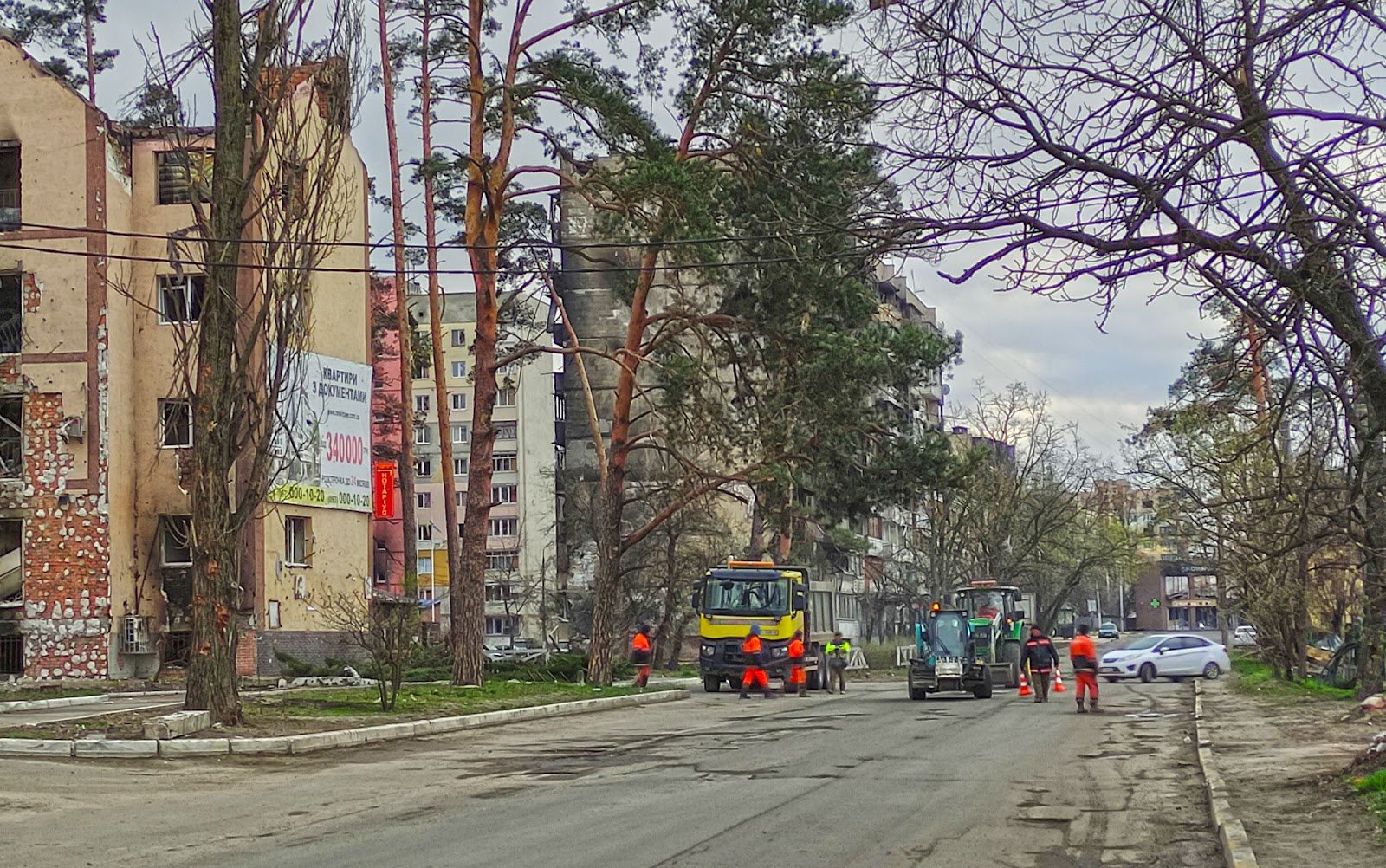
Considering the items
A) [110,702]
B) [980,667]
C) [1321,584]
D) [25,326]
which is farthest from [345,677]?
[1321,584]

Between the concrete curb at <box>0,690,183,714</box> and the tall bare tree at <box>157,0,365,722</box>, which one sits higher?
the tall bare tree at <box>157,0,365,722</box>

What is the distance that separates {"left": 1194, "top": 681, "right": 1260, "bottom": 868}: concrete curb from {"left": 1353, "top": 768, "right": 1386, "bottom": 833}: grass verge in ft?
3.39

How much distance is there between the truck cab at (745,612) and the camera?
39.3 meters

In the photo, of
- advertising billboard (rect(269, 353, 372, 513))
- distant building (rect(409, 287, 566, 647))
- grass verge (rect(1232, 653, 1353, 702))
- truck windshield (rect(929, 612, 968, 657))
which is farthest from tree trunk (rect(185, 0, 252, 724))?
distant building (rect(409, 287, 566, 647))

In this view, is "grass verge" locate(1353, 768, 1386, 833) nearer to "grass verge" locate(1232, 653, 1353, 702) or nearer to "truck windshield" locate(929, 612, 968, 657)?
"grass verge" locate(1232, 653, 1353, 702)

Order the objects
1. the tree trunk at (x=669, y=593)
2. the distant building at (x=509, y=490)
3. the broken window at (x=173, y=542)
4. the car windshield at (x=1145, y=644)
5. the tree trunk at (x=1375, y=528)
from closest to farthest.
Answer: the tree trunk at (x=1375, y=528) < the broken window at (x=173, y=542) < the car windshield at (x=1145, y=644) < the tree trunk at (x=669, y=593) < the distant building at (x=509, y=490)

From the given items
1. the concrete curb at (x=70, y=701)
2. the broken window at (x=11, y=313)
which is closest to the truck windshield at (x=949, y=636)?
the concrete curb at (x=70, y=701)

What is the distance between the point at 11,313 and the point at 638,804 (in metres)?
31.9

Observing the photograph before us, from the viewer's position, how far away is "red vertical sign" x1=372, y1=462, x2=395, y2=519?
5234 centimetres

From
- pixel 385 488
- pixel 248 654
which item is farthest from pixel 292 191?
pixel 385 488

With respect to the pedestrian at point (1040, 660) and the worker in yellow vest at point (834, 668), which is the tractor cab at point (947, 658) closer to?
the pedestrian at point (1040, 660)

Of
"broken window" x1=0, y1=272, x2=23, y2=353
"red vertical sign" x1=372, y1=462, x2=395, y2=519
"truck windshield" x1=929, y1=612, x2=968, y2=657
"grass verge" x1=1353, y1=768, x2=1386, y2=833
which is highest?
"broken window" x1=0, y1=272, x2=23, y2=353

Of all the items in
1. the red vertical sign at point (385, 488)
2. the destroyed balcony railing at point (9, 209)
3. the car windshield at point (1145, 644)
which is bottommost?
the car windshield at point (1145, 644)

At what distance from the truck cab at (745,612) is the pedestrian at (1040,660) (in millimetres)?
6707
